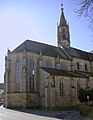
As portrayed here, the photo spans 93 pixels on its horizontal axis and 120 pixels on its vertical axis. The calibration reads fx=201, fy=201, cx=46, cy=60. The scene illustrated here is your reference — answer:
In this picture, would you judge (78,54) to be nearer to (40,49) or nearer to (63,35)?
(63,35)

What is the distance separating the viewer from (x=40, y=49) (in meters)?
44.7

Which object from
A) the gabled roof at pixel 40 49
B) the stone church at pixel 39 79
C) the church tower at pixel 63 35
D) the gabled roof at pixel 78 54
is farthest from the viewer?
the church tower at pixel 63 35

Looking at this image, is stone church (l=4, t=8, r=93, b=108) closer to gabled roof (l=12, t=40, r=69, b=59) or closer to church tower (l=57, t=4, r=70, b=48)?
gabled roof (l=12, t=40, r=69, b=59)

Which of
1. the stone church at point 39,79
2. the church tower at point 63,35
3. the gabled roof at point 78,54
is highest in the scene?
the church tower at point 63,35

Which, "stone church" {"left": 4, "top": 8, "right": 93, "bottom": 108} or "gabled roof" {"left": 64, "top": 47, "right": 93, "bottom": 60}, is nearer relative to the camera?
"stone church" {"left": 4, "top": 8, "right": 93, "bottom": 108}

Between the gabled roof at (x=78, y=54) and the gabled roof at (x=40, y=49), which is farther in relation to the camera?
the gabled roof at (x=78, y=54)

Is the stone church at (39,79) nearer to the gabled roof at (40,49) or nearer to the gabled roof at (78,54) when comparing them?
the gabled roof at (40,49)

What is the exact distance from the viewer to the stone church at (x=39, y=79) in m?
36.7

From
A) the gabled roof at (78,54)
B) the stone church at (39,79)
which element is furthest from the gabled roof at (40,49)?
the gabled roof at (78,54)

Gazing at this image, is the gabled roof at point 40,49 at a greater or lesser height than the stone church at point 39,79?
greater

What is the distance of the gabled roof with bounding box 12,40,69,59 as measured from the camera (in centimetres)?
4251

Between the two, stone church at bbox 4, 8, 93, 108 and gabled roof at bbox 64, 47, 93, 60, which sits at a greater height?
gabled roof at bbox 64, 47, 93, 60

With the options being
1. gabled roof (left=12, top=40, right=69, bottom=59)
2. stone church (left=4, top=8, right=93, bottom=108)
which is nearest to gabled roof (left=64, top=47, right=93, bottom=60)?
gabled roof (left=12, top=40, right=69, bottom=59)

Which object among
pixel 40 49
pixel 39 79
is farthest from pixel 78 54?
pixel 39 79
